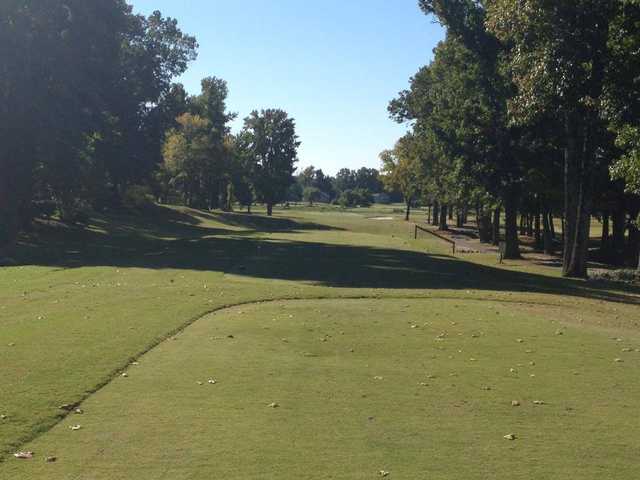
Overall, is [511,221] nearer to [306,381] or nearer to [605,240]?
[605,240]

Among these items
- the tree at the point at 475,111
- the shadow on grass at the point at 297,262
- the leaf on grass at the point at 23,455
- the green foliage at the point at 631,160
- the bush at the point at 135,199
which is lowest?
the shadow on grass at the point at 297,262

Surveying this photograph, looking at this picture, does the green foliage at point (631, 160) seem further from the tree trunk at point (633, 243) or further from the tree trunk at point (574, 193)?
the tree trunk at point (633, 243)

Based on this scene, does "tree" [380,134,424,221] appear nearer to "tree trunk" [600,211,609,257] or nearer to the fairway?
"tree trunk" [600,211,609,257]

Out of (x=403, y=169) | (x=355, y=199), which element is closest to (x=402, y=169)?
(x=403, y=169)

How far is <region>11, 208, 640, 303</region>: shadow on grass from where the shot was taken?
2950 cm

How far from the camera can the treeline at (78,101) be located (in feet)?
140

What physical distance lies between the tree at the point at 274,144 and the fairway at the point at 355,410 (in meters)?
113

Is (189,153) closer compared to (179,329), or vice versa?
(179,329)

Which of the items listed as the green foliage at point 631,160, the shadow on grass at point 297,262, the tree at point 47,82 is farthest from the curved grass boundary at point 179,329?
the tree at point 47,82

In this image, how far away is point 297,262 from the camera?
120 ft

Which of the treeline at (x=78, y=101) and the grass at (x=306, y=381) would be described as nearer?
the grass at (x=306, y=381)

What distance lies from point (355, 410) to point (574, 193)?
2904 centimetres

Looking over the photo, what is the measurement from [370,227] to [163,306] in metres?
70.7

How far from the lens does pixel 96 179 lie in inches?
2224
